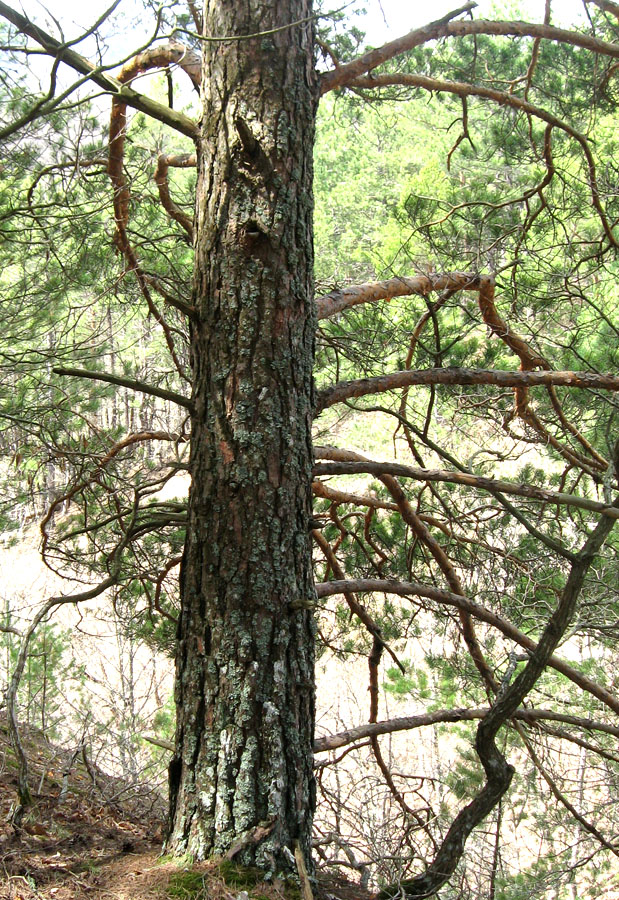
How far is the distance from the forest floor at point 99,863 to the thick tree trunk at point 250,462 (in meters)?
0.08

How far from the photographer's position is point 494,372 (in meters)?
2.81

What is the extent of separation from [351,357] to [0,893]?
101 inches

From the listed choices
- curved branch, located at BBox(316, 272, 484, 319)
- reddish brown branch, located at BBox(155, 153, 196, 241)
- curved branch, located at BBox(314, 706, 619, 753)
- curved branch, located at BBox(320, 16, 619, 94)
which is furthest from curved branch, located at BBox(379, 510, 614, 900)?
reddish brown branch, located at BBox(155, 153, 196, 241)

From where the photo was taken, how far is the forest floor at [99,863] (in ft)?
6.60

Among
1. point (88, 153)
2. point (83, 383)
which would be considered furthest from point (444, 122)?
point (88, 153)

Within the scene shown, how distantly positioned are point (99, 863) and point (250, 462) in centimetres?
125

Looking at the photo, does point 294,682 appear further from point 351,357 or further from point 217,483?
point 351,357

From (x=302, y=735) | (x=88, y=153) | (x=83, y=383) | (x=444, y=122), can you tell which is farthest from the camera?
(x=444, y=122)

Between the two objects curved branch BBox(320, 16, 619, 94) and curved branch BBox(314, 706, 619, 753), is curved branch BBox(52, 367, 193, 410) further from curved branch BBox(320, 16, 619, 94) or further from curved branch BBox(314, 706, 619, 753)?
curved branch BBox(314, 706, 619, 753)

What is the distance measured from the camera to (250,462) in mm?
2277

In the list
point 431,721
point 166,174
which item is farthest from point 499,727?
point 166,174

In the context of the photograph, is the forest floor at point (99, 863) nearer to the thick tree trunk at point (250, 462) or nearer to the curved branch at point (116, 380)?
the thick tree trunk at point (250, 462)

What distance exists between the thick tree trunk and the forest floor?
76 mm

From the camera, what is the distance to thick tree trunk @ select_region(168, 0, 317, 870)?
2.14 m
